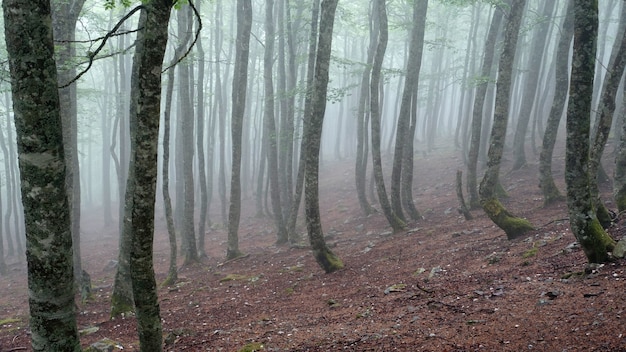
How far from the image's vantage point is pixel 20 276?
19.2 m

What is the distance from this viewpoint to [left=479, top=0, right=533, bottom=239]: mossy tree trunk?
9469mm

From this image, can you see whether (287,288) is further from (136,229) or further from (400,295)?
(136,229)

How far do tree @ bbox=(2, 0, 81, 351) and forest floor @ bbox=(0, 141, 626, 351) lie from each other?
298 cm

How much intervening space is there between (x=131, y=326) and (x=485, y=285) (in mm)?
6502

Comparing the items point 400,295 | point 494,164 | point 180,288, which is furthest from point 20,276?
point 494,164

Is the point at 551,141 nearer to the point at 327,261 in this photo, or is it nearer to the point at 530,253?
the point at 530,253

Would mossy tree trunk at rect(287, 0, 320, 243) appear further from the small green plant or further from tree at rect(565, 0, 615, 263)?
tree at rect(565, 0, 615, 263)

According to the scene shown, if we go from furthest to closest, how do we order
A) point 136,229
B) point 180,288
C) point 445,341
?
1. point 180,288
2. point 445,341
3. point 136,229

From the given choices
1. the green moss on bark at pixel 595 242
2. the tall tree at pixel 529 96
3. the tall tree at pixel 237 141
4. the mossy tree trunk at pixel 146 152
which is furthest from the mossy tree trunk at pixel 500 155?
the tall tree at pixel 529 96

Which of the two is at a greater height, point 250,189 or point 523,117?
point 523,117

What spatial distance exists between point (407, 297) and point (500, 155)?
4416mm

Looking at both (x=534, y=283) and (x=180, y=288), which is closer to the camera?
(x=534, y=283)

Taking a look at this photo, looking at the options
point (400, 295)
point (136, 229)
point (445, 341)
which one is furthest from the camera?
point (400, 295)

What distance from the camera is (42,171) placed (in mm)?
3393
